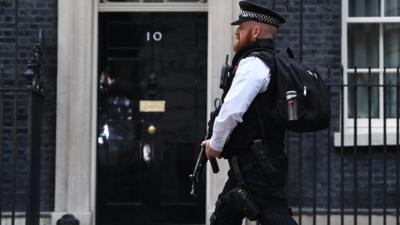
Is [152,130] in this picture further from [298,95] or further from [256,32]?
[298,95]

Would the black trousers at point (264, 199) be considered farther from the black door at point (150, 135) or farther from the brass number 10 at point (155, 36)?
the brass number 10 at point (155, 36)

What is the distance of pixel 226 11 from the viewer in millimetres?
7449

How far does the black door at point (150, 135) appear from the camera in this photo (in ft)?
25.3

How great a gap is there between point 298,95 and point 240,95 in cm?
33

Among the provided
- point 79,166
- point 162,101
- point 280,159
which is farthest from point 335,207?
point 280,159

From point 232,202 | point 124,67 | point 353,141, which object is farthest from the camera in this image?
point 124,67

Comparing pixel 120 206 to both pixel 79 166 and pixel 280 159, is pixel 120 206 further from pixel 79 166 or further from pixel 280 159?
pixel 280 159

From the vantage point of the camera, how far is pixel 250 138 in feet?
14.0

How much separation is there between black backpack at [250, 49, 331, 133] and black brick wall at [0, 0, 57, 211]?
3.69 metres

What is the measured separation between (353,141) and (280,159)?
3.16 m

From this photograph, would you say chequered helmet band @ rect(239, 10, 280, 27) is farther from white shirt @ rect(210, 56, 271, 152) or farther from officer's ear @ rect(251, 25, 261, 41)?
white shirt @ rect(210, 56, 271, 152)

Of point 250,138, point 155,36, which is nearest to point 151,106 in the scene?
point 155,36

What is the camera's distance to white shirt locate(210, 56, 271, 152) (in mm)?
4129

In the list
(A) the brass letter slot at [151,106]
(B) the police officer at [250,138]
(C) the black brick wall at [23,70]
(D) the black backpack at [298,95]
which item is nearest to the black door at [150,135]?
(A) the brass letter slot at [151,106]
